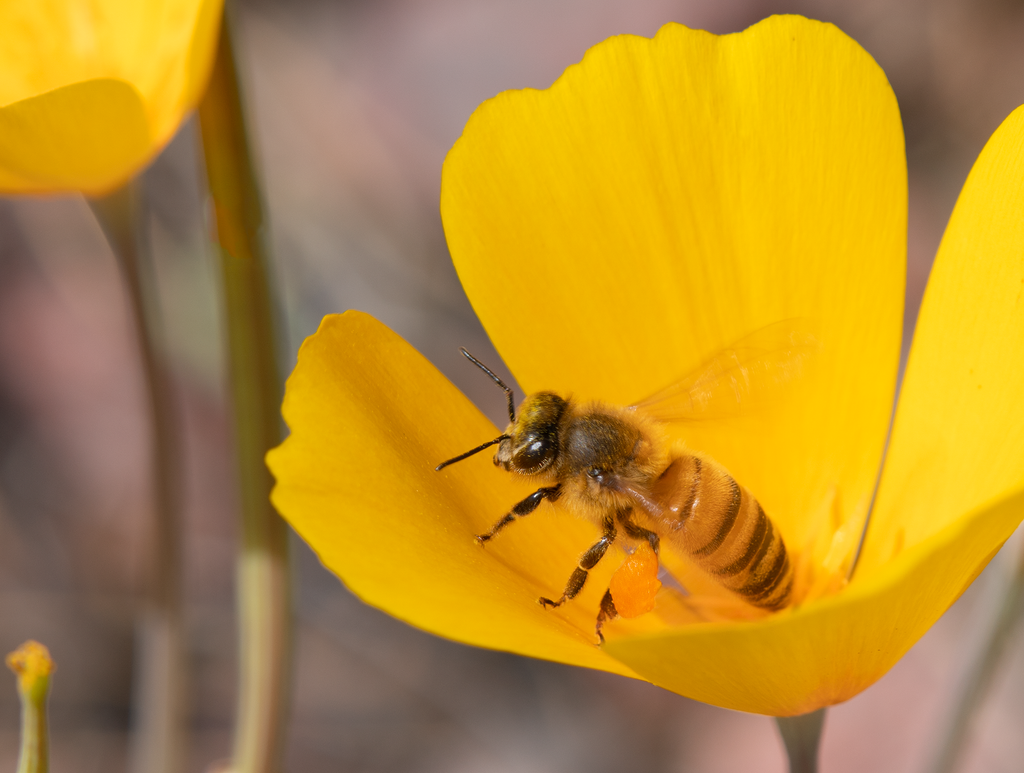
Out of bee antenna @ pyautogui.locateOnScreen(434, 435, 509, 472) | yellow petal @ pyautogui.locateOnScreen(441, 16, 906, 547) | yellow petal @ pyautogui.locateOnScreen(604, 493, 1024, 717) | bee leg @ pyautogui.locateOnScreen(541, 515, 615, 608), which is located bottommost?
yellow petal @ pyautogui.locateOnScreen(604, 493, 1024, 717)

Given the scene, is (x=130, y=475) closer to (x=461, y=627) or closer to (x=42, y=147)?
(x=42, y=147)

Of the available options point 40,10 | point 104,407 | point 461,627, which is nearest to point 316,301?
point 104,407

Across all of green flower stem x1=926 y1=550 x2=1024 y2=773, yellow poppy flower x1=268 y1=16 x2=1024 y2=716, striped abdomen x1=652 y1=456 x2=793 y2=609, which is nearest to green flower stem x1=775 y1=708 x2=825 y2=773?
yellow poppy flower x1=268 y1=16 x2=1024 y2=716

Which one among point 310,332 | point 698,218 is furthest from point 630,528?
point 310,332

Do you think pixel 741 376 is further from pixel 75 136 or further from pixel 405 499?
pixel 75 136

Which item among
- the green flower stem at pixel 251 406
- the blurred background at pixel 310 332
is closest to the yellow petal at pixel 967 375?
the green flower stem at pixel 251 406

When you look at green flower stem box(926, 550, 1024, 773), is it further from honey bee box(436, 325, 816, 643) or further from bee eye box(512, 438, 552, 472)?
bee eye box(512, 438, 552, 472)
